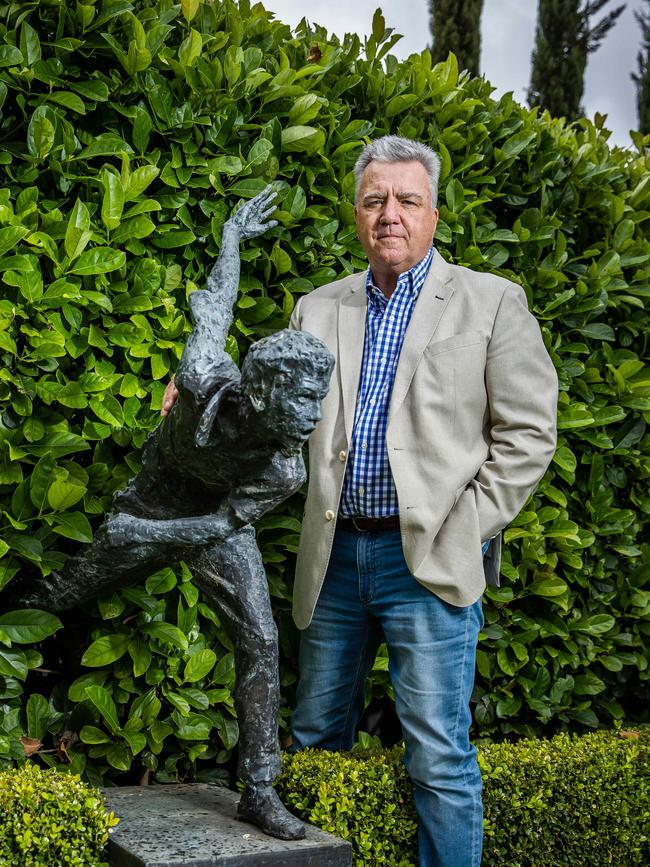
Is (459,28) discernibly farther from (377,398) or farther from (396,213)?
(377,398)

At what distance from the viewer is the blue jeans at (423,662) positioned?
3072 mm

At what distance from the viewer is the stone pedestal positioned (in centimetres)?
269

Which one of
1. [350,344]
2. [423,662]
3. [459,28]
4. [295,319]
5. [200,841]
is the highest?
[459,28]

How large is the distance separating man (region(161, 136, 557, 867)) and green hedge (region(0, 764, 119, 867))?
84 centimetres

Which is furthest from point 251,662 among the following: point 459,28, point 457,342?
point 459,28

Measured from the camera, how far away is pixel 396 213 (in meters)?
3.27

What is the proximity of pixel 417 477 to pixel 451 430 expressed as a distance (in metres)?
0.23

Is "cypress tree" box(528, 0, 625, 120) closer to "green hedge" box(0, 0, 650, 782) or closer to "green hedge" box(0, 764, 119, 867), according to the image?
"green hedge" box(0, 0, 650, 782)

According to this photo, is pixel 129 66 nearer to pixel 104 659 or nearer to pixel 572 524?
pixel 104 659

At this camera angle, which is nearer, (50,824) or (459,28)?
(50,824)

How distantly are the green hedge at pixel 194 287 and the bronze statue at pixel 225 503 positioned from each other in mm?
233

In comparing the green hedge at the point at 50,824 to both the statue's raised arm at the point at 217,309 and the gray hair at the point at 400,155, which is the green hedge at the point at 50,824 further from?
the gray hair at the point at 400,155

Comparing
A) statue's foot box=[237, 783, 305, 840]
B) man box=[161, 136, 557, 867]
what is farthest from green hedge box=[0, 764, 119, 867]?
man box=[161, 136, 557, 867]

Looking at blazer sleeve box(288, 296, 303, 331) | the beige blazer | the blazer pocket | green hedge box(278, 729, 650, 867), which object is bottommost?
green hedge box(278, 729, 650, 867)
